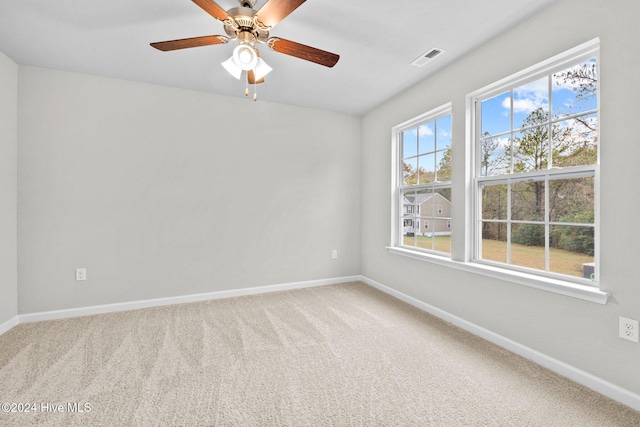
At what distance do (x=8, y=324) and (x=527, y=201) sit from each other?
15.7ft

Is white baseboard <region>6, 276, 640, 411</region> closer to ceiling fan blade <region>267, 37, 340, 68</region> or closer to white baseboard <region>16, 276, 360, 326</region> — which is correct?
white baseboard <region>16, 276, 360, 326</region>

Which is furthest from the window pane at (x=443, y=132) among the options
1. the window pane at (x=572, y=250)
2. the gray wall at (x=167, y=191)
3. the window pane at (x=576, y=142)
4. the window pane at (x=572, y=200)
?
the gray wall at (x=167, y=191)

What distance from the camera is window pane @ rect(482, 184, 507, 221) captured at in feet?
7.89

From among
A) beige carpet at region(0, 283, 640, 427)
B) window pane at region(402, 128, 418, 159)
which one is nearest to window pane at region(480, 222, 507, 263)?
beige carpet at region(0, 283, 640, 427)

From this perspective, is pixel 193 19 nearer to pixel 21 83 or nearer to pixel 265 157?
pixel 265 157

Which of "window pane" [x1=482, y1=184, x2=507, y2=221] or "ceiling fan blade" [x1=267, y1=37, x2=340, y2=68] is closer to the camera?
"ceiling fan blade" [x1=267, y1=37, x2=340, y2=68]

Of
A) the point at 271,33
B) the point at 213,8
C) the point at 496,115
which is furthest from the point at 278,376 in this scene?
the point at 496,115

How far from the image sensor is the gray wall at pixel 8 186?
8.29 ft

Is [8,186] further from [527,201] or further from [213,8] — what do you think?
[527,201]

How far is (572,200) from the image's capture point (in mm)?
1939

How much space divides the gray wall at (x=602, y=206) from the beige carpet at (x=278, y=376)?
0.23 m

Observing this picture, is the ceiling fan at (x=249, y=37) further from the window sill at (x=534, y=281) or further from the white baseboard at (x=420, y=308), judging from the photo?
the white baseboard at (x=420, y=308)

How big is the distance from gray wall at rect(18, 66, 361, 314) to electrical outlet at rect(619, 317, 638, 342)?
2.98 metres

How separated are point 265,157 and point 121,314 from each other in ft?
8.02
